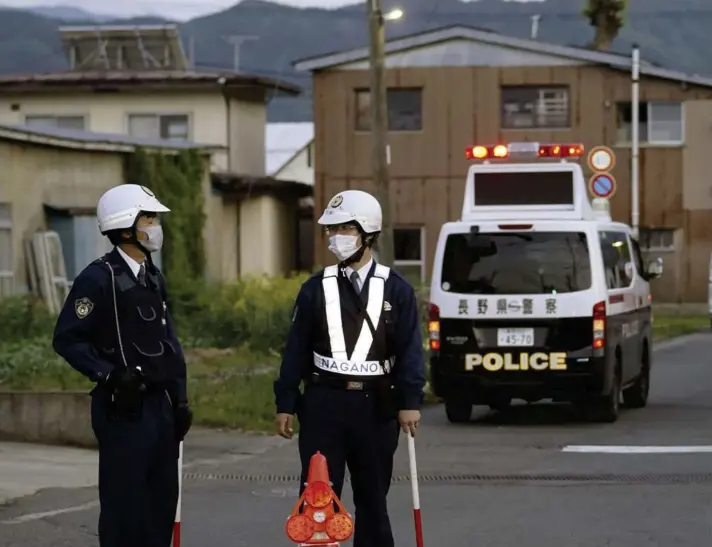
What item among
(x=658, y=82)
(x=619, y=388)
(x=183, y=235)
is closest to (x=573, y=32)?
(x=658, y=82)

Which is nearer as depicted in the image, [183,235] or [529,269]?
[529,269]

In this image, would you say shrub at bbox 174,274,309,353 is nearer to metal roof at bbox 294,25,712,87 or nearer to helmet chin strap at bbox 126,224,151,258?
metal roof at bbox 294,25,712,87

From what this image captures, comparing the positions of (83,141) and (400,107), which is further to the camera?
(400,107)

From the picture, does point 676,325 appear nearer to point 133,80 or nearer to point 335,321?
point 133,80

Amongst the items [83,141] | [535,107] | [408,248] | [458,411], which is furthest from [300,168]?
[458,411]

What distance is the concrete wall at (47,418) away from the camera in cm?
1389

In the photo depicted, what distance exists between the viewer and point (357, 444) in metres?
7.27

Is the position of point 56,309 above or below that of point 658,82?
below

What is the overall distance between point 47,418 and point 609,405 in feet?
17.8

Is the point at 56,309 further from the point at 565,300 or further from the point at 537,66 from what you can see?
the point at 537,66

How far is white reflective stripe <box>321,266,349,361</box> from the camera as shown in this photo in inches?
286

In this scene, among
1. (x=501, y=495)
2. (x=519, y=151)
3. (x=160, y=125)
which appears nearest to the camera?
(x=501, y=495)

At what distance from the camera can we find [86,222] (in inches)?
1045

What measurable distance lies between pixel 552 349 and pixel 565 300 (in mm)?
490
